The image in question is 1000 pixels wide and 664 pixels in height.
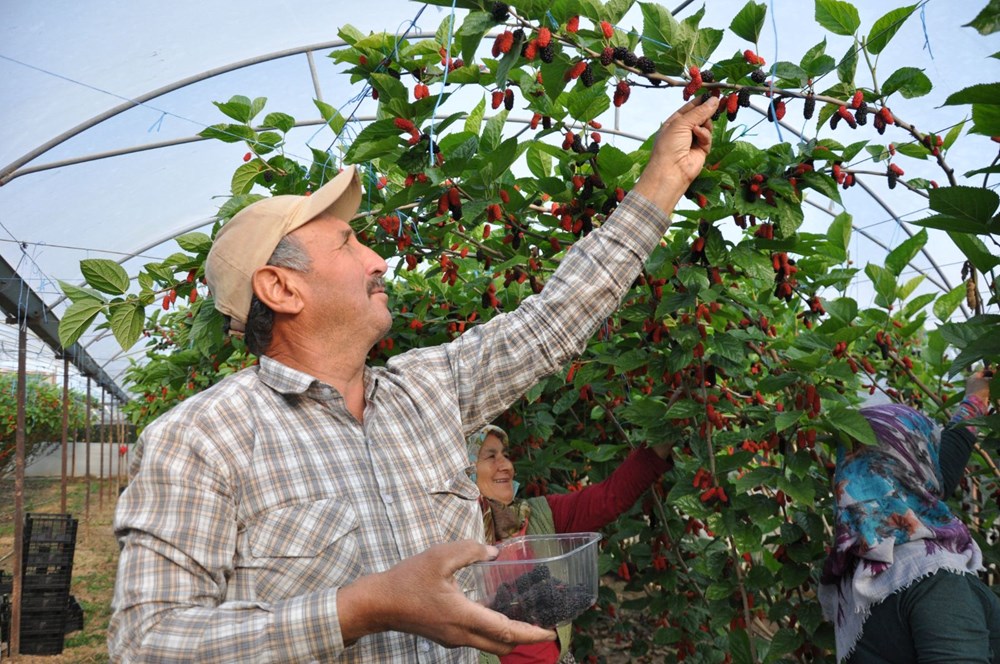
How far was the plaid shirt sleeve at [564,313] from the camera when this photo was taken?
1.60 meters

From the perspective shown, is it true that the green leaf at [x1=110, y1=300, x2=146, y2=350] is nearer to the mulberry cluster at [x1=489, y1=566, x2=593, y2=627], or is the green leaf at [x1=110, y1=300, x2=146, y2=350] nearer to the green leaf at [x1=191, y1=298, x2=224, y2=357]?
the green leaf at [x1=191, y1=298, x2=224, y2=357]

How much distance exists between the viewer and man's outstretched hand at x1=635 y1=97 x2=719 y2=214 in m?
1.62

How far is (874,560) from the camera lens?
6.95ft

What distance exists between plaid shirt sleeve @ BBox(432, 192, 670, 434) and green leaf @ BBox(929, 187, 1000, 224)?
47cm

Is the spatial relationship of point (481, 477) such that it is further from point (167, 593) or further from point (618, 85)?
point (167, 593)

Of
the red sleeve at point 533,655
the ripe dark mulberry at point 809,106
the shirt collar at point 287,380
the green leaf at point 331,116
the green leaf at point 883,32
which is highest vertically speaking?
the green leaf at point 331,116

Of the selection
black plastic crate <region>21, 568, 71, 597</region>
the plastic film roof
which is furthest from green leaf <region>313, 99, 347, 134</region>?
black plastic crate <region>21, 568, 71, 597</region>

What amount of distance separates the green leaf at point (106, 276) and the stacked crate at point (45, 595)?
4996 millimetres

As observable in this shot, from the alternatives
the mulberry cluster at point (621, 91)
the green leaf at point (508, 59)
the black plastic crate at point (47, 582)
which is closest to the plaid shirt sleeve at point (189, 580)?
the green leaf at point (508, 59)

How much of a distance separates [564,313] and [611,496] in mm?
1199

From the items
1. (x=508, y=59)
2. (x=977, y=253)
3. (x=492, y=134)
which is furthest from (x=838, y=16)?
(x=492, y=134)

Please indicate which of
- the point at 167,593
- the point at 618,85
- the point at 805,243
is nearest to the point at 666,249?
the point at 805,243

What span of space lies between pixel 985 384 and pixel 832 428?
1.81 ft

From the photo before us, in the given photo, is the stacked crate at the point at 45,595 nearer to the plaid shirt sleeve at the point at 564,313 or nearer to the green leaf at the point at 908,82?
the plaid shirt sleeve at the point at 564,313
